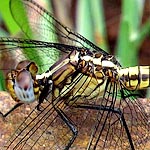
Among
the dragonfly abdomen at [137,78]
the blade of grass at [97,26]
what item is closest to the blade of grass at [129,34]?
the blade of grass at [97,26]

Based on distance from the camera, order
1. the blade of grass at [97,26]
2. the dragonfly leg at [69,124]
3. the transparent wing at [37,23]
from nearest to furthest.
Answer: the dragonfly leg at [69,124], the transparent wing at [37,23], the blade of grass at [97,26]

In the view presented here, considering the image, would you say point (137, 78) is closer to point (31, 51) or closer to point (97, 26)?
point (31, 51)

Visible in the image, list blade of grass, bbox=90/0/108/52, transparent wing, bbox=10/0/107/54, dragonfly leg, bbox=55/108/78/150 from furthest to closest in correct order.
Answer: blade of grass, bbox=90/0/108/52
transparent wing, bbox=10/0/107/54
dragonfly leg, bbox=55/108/78/150

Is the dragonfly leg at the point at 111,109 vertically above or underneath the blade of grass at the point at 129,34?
underneath

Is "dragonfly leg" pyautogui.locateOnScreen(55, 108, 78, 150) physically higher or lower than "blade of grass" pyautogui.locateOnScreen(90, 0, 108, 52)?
lower

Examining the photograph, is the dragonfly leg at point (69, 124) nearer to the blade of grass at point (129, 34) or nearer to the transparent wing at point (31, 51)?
the transparent wing at point (31, 51)

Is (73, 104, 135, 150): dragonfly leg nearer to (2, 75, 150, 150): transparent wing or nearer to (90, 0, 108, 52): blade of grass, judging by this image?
(2, 75, 150, 150): transparent wing

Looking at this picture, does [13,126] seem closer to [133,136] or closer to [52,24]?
[133,136]

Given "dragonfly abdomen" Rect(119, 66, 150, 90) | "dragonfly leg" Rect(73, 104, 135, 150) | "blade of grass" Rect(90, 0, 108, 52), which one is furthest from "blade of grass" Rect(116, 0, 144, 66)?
"dragonfly leg" Rect(73, 104, 135, 150)

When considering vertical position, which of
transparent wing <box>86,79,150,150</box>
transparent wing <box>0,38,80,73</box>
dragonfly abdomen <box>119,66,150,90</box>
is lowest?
transparent wing <box>86,79,150,150</box>
